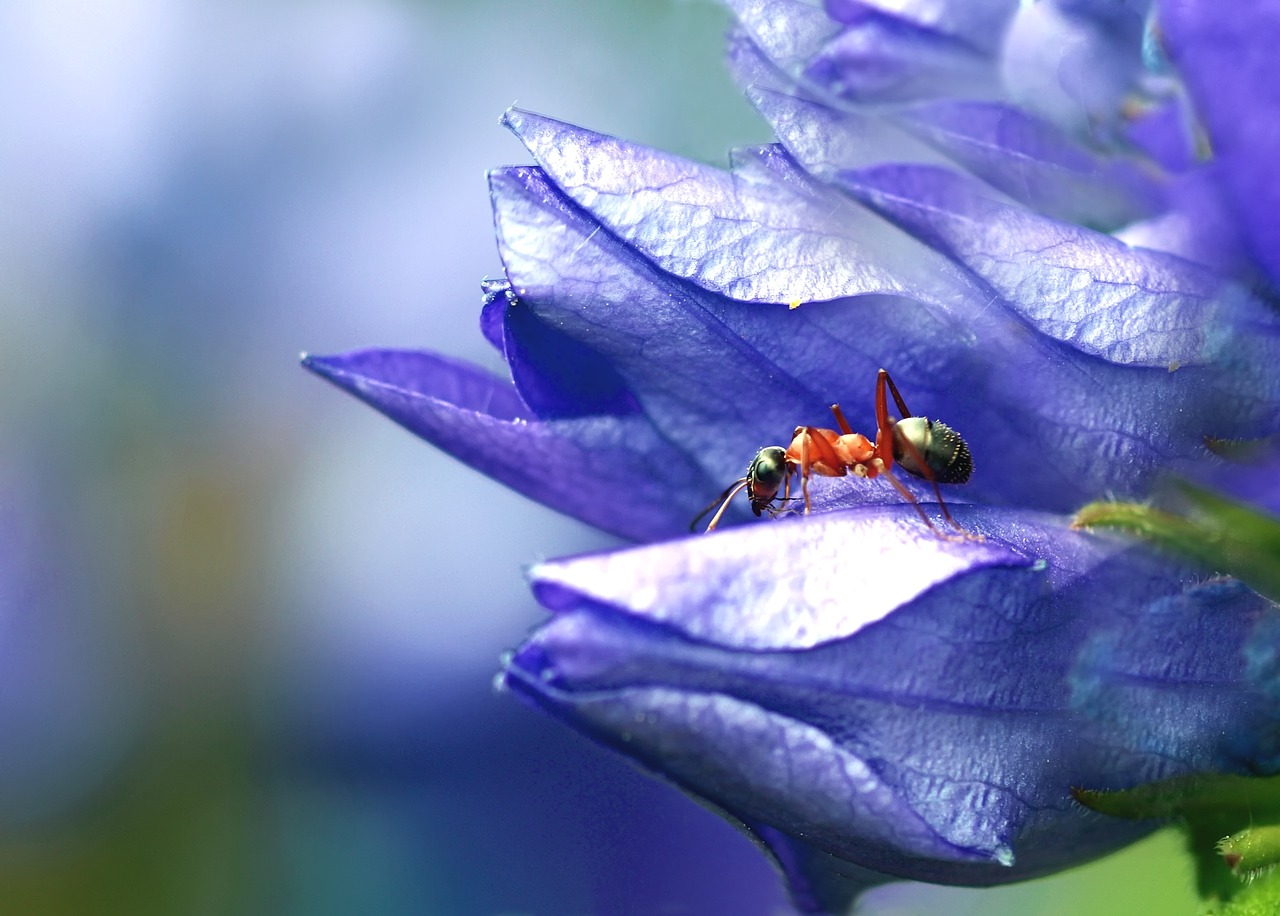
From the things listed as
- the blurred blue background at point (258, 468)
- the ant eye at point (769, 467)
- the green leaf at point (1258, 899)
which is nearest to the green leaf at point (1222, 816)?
the green leaf at point (1258, 899)

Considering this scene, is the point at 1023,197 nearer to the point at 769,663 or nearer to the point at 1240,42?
the point at 1240,42

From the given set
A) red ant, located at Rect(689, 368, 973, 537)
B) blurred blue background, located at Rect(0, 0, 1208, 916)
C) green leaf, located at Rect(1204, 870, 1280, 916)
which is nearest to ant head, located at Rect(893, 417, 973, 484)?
red ant, located at Rect(689, 368, 973, 537)

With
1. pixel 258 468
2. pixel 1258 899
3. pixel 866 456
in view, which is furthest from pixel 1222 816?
pixel 258 468

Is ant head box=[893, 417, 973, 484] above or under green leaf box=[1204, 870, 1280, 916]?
above

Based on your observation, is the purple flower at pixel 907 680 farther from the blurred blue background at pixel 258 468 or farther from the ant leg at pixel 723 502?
the blurred blue background at pixel 258 468

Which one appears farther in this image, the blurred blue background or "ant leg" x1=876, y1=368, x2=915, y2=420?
the blurred blue background

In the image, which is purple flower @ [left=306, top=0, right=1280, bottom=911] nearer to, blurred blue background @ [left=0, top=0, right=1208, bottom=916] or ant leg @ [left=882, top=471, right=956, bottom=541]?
ant leg @ [left=882, top=471, right=956, bottom=541]

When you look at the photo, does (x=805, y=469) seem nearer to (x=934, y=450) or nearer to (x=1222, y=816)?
(x=934, y=450)
